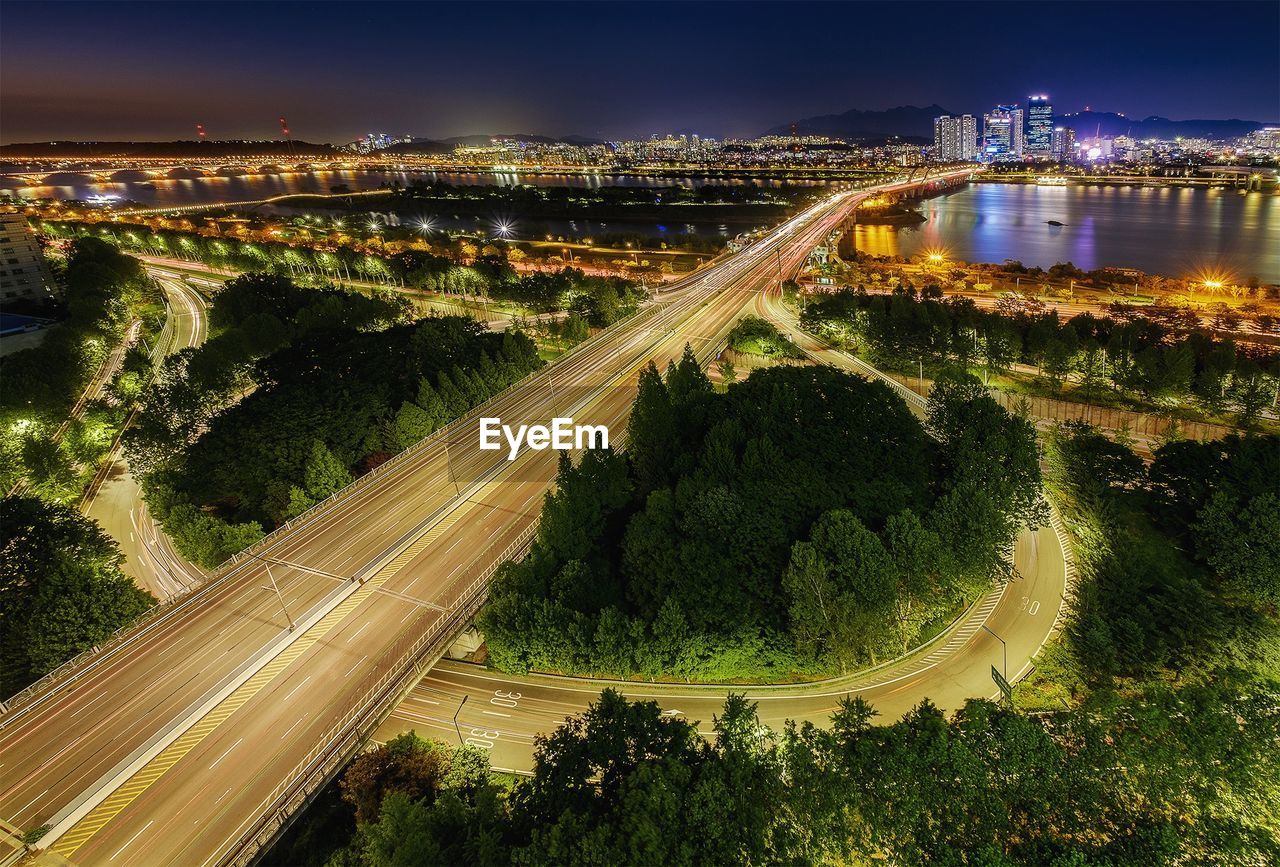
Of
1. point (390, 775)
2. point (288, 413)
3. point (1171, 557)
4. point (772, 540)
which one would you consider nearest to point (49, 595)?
point (288, 413)

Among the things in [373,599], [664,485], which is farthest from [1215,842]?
[373,599]

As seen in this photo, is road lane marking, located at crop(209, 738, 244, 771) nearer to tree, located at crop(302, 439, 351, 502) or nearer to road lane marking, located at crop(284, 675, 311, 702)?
road lane marking, located at crop(284, 675, 311, 702)

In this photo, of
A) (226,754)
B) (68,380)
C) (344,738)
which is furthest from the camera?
(68,380)

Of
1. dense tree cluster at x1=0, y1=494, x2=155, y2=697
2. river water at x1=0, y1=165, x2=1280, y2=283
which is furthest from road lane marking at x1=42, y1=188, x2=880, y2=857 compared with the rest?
river water at x1=0, y1=165, x2=1280, y2=283

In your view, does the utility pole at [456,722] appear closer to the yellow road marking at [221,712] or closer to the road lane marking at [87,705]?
the yellow road marking at [221,712]

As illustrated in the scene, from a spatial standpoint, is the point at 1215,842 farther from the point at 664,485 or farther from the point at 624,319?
the point at 624,319

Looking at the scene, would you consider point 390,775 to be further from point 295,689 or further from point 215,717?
point 215,717

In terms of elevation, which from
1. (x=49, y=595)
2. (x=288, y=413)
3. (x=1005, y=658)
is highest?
(x=288, y=413)
